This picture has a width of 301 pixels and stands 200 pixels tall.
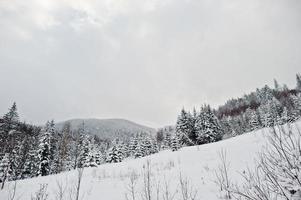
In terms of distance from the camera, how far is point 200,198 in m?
7.09

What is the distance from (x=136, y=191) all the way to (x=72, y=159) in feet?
185

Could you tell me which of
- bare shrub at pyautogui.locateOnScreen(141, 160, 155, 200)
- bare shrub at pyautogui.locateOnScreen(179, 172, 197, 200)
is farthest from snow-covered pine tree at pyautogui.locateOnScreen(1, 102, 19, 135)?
bare shrub at pyautogui.locateOnScreen(179, 172, 197, 200)

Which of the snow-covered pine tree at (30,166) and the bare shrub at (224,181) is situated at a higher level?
the snow-covered pine tree at (30,166)

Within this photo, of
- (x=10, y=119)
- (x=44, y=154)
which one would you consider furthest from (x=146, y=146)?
(x=10, y=119)

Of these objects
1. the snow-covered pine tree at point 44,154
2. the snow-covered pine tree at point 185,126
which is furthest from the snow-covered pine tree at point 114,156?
the snow-covered pine tree at point 185,126

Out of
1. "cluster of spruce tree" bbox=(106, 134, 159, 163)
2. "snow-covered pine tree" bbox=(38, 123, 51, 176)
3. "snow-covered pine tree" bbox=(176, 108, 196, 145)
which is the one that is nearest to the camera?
"snow-covered pine tree" bbox=(38, 123, 51, 176)

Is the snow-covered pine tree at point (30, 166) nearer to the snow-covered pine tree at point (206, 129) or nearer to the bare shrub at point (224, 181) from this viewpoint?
the snow-covered pine tree at point (206, 129)

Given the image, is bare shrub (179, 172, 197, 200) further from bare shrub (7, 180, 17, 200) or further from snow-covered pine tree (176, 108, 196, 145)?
snow-covered pine tree (176, 108, 196, 145)

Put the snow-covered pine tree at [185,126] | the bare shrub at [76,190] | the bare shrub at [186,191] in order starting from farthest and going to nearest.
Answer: the snow-covered pine tree at [185,126] < the bare shrub at [76,190] < the bare shrub at [186,191]

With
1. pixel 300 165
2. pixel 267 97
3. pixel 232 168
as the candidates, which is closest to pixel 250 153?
pixel 232 168

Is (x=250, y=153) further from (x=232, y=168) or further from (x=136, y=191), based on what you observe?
(x=136, y=191)

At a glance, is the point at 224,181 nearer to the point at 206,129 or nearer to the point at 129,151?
the point at 206,129

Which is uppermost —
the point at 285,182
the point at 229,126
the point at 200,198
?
the point at 229,126

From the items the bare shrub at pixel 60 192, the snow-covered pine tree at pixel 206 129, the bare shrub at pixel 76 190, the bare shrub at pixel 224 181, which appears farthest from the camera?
the snow-covered pine tree at pixel 206 129
